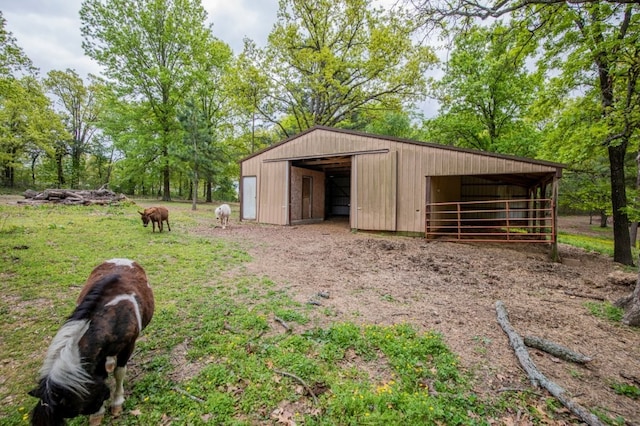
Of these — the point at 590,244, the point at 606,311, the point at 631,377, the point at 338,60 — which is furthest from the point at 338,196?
the point at 631,377

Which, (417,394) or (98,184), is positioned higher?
(98,184)

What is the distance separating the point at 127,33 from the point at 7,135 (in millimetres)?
11804

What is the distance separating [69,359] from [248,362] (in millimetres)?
1422

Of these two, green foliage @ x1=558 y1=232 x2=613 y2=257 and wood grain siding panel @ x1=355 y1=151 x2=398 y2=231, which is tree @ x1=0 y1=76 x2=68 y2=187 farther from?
green foliage @ x1=558 y1=232 x2=613 y2=257

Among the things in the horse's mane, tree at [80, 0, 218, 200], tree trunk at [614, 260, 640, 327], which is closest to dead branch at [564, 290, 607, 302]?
tree trunk at [614, 260, 640, 327]

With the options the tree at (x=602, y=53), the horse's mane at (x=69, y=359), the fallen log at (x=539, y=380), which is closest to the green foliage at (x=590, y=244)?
the tree at (x=602, y=53)

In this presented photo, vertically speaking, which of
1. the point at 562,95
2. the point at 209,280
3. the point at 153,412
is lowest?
the point at 153,412

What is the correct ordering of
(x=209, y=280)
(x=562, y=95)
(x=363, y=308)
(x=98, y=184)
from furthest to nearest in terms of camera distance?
(x=98, y=184) → (x=562, y=95) → (x=209, y=280) → (x=363, y=308)

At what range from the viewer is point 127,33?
19.7 m

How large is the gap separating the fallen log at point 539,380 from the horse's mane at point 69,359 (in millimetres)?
3412

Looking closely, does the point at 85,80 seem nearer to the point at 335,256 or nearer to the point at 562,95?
the point at 335,256

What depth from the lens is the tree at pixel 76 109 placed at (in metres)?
24.4

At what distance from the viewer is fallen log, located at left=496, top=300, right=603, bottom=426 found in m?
1.96

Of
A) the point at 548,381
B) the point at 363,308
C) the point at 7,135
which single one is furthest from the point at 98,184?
the point at 548,381
